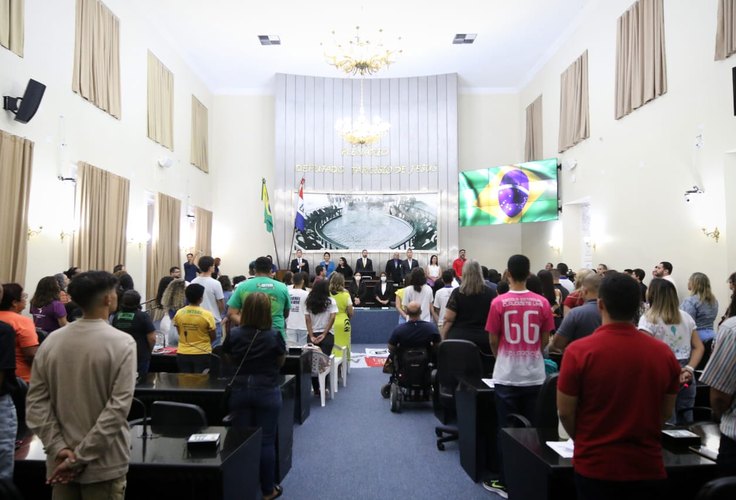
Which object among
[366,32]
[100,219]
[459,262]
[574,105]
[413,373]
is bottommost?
[413,373]

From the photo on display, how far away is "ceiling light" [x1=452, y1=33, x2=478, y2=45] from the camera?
40.5 feet

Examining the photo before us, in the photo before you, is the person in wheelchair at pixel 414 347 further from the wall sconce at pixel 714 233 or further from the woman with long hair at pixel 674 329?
the wall sconce at pixel 714 233

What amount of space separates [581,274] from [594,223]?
21.1 ft

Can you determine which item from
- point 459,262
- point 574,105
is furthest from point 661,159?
point 459,262

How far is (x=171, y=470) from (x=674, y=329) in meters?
3.25

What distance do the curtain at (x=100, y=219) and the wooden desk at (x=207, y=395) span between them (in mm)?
5008

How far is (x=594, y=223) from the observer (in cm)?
1051

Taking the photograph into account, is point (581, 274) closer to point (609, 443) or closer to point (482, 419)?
point (482, 419)

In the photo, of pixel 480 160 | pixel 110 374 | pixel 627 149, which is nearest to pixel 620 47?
pixel 627 149

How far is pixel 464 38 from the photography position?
12.5m

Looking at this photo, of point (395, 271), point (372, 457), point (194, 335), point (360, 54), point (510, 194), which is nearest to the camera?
point (372, 457)

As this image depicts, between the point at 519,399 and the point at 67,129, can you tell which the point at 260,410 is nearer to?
the point at 519,399

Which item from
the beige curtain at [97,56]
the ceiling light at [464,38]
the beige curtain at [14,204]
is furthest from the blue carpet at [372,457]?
the ceiling light at [464,38]

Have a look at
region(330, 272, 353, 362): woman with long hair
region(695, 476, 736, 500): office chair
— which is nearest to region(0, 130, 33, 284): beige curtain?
region(330, 272, 353, 362): woman with long hair
